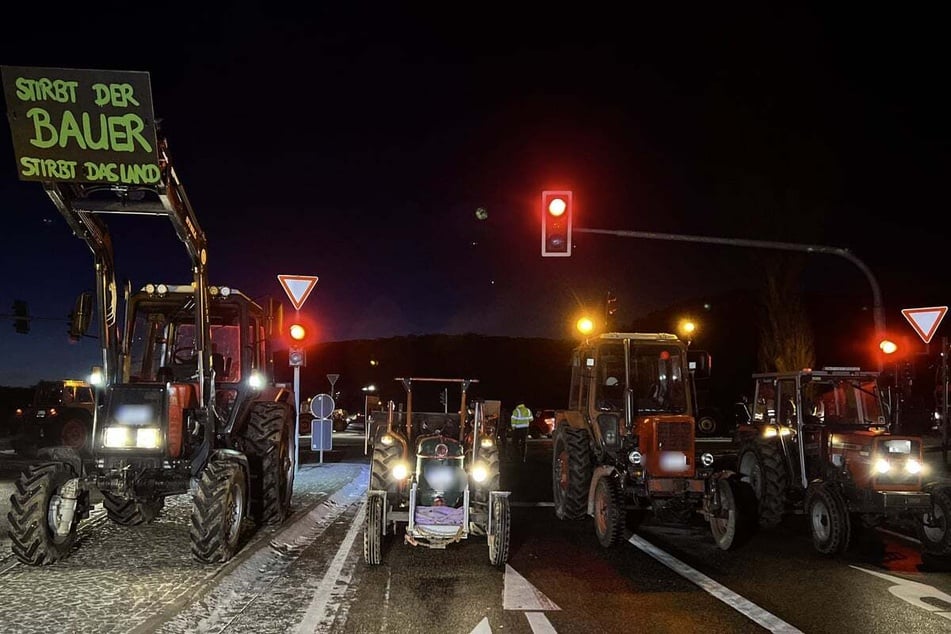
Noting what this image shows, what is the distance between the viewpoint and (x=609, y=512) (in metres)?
9.91

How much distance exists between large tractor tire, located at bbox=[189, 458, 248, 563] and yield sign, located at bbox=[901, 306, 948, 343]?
38.1 feet

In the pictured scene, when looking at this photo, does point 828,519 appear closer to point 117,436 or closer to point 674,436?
point 674,436

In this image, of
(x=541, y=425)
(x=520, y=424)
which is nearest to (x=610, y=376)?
(x=520, y=424)

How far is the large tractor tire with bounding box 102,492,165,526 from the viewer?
10117 mm

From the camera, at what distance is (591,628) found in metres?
6.53

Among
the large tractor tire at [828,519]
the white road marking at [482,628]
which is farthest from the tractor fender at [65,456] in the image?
the large tractor tire at [828,519]

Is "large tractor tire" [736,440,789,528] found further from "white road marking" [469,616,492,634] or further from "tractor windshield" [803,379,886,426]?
"white road marking" [469,616,492,634]

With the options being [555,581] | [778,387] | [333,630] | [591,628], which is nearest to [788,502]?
[778,387]

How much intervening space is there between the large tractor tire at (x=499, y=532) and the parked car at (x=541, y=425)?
2481 cm

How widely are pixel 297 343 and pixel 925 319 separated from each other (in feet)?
38.9

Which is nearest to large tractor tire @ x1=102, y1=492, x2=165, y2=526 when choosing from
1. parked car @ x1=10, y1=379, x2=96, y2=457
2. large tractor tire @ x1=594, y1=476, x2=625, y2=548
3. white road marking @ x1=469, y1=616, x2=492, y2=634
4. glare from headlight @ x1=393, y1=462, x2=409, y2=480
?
glare from headlight @ x1=393, y1=462, x2=409, y2=480

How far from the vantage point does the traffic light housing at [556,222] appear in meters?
13.8

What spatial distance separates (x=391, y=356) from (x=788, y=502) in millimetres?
103615

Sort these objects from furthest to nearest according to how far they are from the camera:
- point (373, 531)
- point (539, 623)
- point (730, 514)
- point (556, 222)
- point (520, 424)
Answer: point (520, 424)
point (556, 222)
point (730, 514)
point (373, 531)
point (539, 623)
